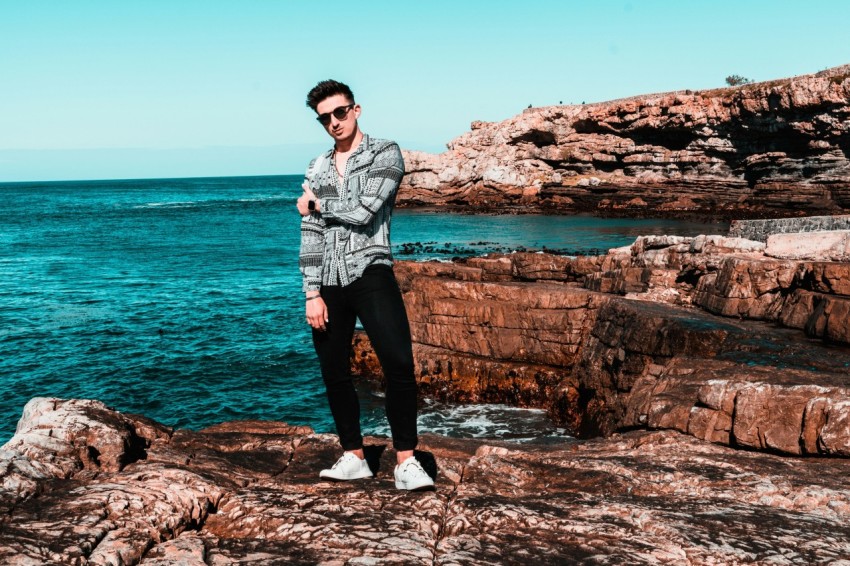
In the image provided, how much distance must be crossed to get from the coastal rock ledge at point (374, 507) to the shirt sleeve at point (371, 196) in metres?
1.87

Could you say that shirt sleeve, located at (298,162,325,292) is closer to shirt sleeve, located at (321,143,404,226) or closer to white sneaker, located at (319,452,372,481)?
shirt sleeve, located at (321,143,404,226)

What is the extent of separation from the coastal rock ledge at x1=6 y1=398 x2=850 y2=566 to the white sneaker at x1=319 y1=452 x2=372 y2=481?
9cm

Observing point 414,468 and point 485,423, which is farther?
point 485,423

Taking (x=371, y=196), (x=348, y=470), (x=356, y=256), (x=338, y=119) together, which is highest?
(x=338, y=119)

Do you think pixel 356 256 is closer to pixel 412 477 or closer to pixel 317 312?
pixel 317 312

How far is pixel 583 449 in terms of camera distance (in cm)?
696

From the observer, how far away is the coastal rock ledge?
3.49 m

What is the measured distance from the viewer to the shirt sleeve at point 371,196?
14.6ft

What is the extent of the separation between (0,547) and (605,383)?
46.9ft

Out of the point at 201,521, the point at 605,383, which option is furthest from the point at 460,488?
the point at 605,383

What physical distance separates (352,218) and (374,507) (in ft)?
6.20

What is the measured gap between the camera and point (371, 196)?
449cm

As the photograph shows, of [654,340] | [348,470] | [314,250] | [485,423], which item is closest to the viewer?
[314,250]

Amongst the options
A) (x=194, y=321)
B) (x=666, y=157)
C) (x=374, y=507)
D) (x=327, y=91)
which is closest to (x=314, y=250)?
(x=327, y=91)
